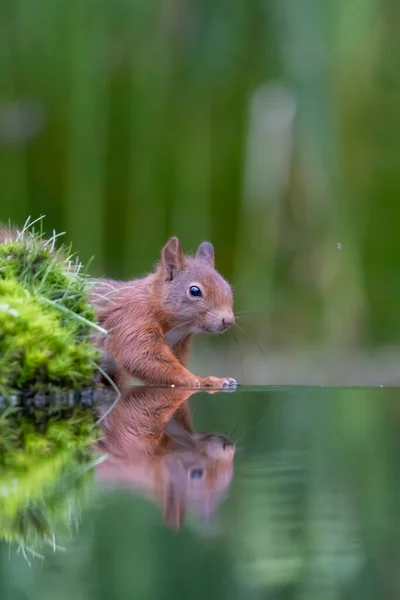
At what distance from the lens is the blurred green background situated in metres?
3.87

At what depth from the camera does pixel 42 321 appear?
1939 millimetres

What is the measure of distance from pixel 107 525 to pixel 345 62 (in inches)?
123

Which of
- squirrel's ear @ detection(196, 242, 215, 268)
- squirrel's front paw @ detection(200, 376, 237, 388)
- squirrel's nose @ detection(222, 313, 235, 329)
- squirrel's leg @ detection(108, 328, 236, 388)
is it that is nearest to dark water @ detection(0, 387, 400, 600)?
squirrel's front paw @ detection(200, 376, 237, 388)

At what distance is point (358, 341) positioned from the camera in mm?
3932

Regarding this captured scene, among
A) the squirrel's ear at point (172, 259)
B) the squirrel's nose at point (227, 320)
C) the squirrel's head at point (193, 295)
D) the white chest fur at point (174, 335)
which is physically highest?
the squirrel's ear at point (172, 259)

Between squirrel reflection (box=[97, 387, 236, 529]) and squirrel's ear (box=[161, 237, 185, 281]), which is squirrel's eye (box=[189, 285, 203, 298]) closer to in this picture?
squirrel's ear (box=[161, 237, 185, 281])

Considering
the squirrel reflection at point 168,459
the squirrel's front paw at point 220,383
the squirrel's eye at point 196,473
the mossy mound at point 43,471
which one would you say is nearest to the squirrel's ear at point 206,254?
the squirrel's front paw at point 220,383

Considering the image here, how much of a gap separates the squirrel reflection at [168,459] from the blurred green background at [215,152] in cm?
192

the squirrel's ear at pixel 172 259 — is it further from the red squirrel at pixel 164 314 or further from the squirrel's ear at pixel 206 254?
the squirrel's ear at pixel 206 254

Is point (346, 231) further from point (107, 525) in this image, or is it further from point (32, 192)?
point (107, 525)

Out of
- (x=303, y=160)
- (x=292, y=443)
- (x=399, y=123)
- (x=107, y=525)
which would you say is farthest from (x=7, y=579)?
(x=399, y=123)

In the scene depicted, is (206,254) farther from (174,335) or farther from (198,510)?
(198,510)

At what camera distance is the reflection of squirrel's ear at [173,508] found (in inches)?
42.5

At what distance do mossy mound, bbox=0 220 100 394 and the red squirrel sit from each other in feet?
1.92
